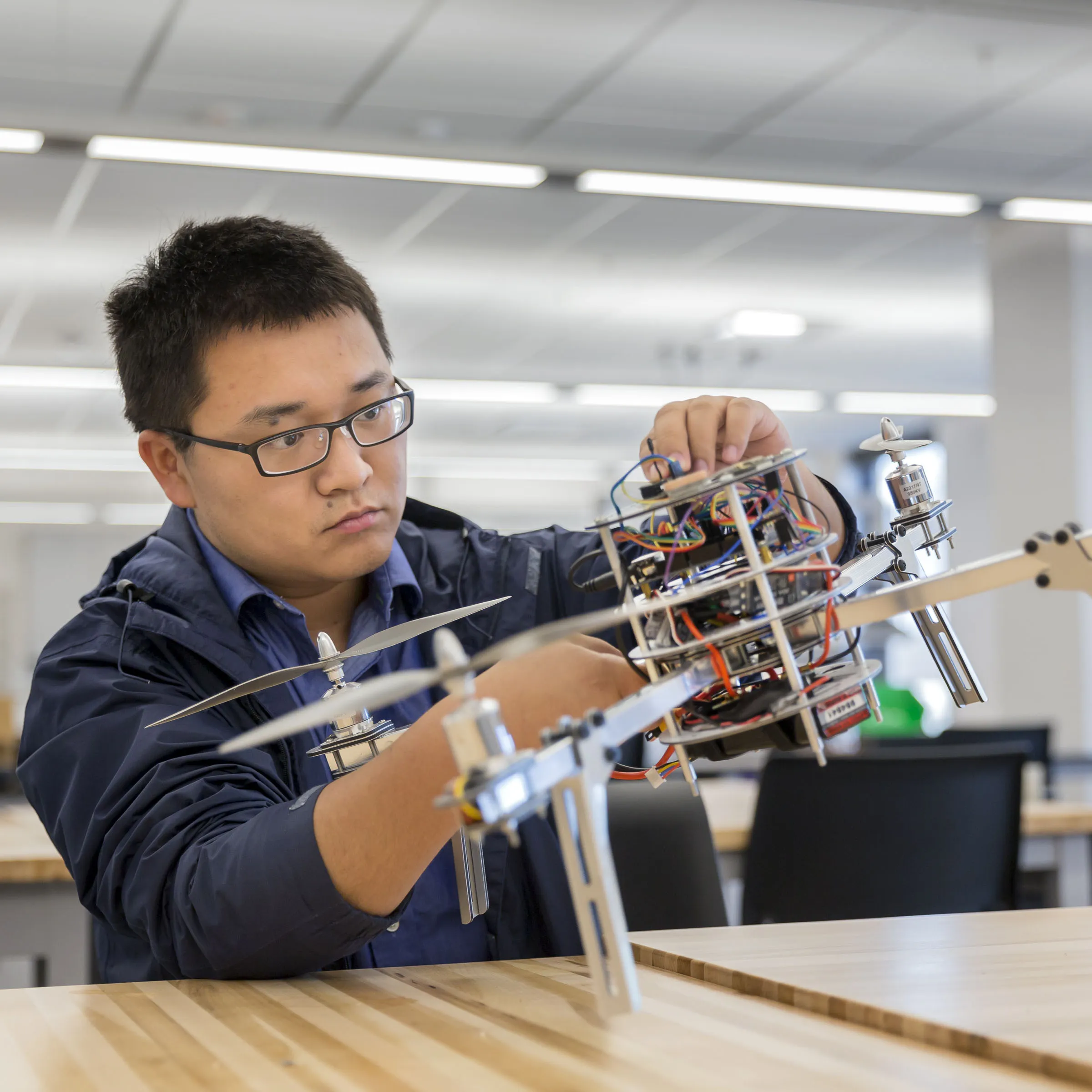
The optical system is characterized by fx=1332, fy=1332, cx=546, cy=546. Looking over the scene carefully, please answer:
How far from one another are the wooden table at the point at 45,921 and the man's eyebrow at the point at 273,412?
42.7 inches

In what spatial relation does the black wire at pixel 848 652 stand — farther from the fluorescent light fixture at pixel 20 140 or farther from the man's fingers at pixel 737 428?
the fluorescent light fixture at pixel 20 140

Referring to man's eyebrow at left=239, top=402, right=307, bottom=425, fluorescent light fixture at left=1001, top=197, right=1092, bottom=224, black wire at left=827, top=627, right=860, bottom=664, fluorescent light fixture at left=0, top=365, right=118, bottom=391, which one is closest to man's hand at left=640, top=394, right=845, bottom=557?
black wire at left=827, top=627, right=860, bottom=664

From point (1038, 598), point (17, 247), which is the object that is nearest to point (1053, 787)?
point (1038, 598)

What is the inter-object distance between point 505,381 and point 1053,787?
17.3 ft

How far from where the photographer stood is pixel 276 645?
4.36 feet

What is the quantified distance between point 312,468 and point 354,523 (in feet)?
0.20

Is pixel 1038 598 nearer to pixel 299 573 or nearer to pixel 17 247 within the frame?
pixel 17 247

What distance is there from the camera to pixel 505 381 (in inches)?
338

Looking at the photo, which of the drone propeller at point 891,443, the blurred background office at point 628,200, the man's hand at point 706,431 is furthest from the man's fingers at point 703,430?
the blurred background office at point 628,200

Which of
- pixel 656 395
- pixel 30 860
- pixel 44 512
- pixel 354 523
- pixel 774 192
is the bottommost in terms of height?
pixel 30 860

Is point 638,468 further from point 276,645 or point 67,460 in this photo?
point 67,460

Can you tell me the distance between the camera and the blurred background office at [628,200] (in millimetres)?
4043

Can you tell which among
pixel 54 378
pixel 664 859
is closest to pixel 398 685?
pixel 664 859

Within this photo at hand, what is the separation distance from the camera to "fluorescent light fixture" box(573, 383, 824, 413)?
8.81 metres
